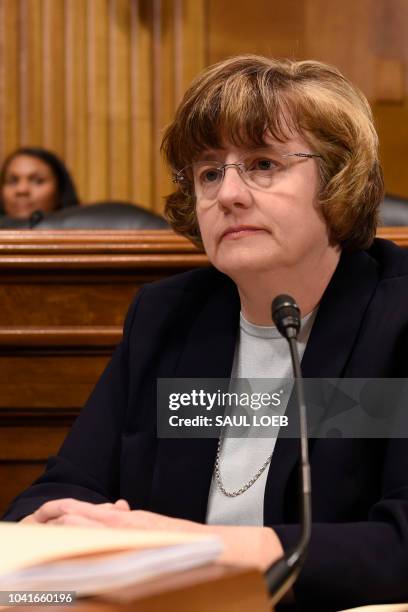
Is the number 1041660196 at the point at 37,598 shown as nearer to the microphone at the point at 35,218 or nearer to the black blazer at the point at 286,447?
the black blazer at the point at 286,447

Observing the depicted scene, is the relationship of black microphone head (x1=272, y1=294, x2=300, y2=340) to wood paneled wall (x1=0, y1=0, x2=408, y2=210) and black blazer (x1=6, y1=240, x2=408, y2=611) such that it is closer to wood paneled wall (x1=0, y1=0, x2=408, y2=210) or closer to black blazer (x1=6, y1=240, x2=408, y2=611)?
black blazer (x1=6, y1=240, x2=408, y2=611)

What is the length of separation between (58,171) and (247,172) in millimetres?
2679

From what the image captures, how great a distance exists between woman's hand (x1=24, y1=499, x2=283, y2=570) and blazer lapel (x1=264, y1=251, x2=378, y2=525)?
8.6 inches

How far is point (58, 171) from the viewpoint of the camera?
155 inches

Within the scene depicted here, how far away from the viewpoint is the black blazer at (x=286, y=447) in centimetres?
109

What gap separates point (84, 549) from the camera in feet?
2.30

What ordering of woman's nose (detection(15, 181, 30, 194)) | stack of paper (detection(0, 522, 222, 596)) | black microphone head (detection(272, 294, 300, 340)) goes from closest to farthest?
1. stack of paper (detection(0, 522, 222, 596))
2. black microphone head (detection(272, 294, 300, 340))
3. woman's nose (detection(15, 181, 30, 194))

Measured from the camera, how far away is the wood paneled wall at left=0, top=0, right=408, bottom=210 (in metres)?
4.14

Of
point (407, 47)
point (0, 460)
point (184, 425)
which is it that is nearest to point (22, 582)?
point (184, 425)

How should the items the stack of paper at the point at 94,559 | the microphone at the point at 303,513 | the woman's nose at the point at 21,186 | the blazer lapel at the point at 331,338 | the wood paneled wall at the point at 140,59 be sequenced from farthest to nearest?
the wood paneled wall at the point at 140,59, the woman's nose at the point at 21,186, the blazer lapel at the point at 331,338, the microphone at the point at 303,513, the stack of paper at the point at 94,559

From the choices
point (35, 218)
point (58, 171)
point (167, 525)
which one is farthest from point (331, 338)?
point (58, 171)

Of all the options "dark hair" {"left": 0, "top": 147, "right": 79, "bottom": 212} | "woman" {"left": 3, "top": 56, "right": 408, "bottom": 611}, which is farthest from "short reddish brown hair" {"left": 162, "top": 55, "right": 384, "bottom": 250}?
"dark hair" {"left": 0, "top": 147, "right": 79, "bottom": 212}

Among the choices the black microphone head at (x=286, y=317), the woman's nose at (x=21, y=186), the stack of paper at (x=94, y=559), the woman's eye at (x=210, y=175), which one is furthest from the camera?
the woman's nose at (x=21, y=186)

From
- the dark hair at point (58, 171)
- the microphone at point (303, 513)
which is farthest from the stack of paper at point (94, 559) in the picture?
the dark hair at point (58, 171)
